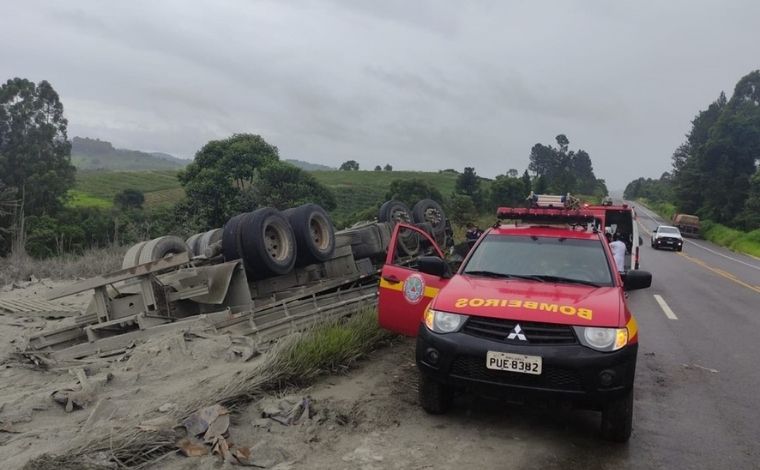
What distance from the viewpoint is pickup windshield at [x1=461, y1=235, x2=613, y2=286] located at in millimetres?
5086

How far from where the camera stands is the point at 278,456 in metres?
3.93

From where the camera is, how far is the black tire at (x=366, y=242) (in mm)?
9938

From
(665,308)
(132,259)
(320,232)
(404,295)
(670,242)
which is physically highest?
(320,232)

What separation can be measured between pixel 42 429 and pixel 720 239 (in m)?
50.2

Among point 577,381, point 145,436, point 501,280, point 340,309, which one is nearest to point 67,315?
point 340,309

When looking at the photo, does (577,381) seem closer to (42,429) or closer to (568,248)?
(568,248)

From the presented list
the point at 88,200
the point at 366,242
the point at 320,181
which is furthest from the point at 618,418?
the point at 88,200

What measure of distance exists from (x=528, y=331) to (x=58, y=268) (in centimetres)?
1278

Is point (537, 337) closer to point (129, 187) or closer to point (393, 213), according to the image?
point (393, 213)

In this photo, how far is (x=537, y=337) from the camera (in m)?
4.15

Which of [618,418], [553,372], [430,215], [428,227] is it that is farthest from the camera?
[430,215]

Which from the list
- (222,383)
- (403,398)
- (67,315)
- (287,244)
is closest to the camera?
(222,383)

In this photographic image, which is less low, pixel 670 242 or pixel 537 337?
pixel 537 337

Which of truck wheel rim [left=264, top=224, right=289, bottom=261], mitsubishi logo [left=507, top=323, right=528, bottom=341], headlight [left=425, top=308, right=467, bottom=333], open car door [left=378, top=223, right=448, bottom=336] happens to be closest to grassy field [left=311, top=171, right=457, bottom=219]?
truck wheel rim [left=264, top=224, right=289, bottom=261]
